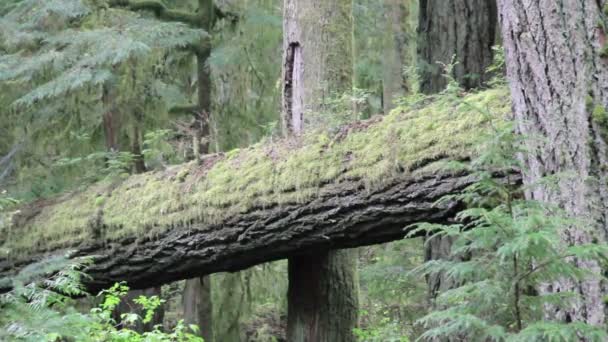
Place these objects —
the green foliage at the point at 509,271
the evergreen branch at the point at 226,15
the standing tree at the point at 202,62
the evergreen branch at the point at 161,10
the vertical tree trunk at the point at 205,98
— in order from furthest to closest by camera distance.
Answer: the evergreen branch at the point at 226,15 → the vertical tree trunk at the point at 205,98 → the standing tree at the point at 202,62 → the evergreen branch at the point at 161,10 → the green foliage at the point at 509,271

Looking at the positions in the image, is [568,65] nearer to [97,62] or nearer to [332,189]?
[332,189]

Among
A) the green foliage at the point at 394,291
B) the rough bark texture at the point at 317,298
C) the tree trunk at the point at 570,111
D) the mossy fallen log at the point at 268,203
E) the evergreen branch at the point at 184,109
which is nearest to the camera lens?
the tree trunk at the point at 570,111

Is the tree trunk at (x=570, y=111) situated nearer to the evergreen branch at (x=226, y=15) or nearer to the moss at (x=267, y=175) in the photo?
the moss at (x=267, y=175)

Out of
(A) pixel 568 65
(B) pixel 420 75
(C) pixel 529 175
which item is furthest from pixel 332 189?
(B) pixel 420 75

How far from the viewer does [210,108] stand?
432 inches

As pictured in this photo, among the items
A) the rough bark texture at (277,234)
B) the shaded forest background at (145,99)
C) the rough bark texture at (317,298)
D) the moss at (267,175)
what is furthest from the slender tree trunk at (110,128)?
the rough bark texture at (317,298)

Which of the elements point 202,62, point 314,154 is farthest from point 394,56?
point 314,154

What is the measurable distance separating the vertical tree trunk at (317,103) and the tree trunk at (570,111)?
3056 millimetres

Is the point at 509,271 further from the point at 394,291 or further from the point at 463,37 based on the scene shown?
the point at 394,291

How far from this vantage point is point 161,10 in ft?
34.4

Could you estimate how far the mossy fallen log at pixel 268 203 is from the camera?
4.51m

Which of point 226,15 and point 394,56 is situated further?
point 394,56

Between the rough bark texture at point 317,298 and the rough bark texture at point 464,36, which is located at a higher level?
the rough bark texture at point 464,36

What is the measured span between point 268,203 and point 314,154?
0.54 m
